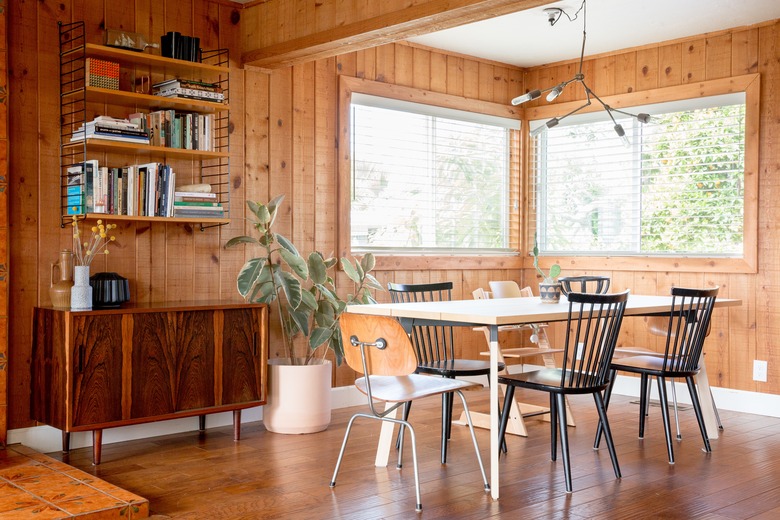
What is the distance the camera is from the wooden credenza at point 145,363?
12.4ft

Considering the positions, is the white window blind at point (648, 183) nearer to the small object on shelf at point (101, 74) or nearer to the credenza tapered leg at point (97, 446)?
the small object on shelf at point (101, 74)

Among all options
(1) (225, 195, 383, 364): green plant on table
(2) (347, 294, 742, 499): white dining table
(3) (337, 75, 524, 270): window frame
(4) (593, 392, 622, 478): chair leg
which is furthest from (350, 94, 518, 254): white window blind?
(4) (593, 392, 622, 478): chair leg

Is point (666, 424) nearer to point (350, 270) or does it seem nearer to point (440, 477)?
point (440, 477)

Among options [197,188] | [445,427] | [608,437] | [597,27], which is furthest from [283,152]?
[608,437]

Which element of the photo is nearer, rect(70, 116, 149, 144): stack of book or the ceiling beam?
the ceiling beam

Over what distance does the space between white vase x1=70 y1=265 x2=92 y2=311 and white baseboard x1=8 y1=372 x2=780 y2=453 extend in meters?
0.72

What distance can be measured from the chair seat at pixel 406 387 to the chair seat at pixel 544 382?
21 cm

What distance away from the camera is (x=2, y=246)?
3.91 m

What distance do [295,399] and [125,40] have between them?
2.10 metres

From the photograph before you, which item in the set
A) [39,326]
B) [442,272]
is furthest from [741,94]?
[39,326]

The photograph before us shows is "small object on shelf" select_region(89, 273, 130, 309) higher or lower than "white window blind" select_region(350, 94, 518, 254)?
lower

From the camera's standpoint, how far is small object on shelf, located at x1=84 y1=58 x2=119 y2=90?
4.04 meters

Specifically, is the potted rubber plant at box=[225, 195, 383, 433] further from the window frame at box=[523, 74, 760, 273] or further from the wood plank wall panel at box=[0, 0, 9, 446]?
the window frame at box=[523, 74, 760, 273]

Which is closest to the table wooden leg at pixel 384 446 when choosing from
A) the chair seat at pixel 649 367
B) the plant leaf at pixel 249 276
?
the plant leaf at pixel 249 276
